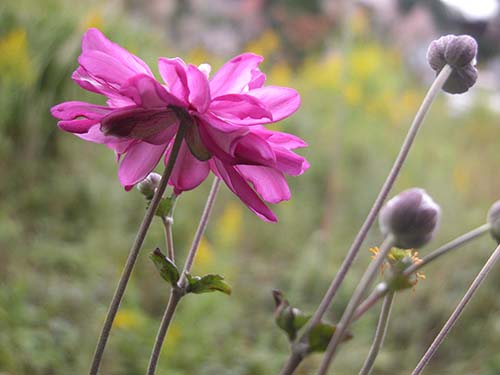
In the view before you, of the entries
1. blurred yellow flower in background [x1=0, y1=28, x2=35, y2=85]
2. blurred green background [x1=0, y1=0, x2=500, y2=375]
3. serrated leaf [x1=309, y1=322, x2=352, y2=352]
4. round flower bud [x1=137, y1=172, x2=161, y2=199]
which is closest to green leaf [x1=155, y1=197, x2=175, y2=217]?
round flower bud [x1=137, y1=172, x2=161, y2=199]

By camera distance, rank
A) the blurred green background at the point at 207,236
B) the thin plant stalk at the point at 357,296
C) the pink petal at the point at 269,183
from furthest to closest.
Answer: the blurred green background at the point at 207,236 < the pink petal at the point at 269,183 < the thin plant stalk at the point at 357,296

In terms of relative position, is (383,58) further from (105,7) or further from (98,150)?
(98,150)

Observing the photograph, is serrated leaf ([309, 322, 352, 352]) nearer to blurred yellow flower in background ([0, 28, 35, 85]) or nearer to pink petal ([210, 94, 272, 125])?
pink petal ([210, 94, 272, 125])

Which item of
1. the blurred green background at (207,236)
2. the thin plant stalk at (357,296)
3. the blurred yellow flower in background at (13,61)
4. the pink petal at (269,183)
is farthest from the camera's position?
the blurred yellow flower in background at (13,61)

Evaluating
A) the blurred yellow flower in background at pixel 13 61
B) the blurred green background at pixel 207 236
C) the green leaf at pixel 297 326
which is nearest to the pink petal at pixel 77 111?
the green leaf at pixel 297 326

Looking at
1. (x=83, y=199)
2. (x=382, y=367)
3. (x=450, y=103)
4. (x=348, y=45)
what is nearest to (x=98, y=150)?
(x=83, y=199)

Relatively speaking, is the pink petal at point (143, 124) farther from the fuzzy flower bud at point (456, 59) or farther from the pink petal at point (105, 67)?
the fuzzy flower bud at point (456, 59)
